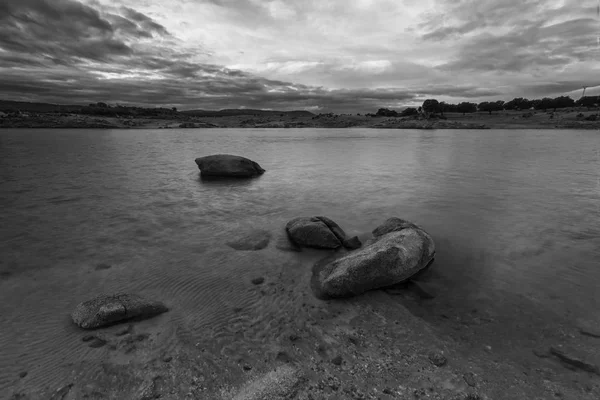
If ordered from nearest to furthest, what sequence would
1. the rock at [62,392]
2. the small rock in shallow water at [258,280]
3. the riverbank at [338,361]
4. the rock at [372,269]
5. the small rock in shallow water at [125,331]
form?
1. the rock at [62,392]
2. the riverbank at [338,361]
3. the small rock in shallow water at [125,331]
4. the rock at [372,269]
5. the small rock in shallow water at [258,280]

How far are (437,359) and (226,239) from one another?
26.0 ft

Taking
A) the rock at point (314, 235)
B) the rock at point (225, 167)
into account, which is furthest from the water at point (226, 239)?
the rock at point (225, 167)

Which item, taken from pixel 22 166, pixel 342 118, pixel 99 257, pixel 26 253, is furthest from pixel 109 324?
pixel 342 118

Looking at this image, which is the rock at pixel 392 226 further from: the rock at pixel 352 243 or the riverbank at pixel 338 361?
the riverbank at pixel 338 361

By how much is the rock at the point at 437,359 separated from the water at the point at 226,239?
2.04 m

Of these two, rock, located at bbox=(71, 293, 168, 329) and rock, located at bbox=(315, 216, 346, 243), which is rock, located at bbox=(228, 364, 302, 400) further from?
rock, located at bbox=(315, 216, 346, 243)

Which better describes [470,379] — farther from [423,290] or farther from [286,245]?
[286,245]

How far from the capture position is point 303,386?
16.5 feet

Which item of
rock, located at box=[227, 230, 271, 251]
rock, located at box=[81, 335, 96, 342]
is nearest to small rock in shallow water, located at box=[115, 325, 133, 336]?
rock, located at box=[81, 335, 96, 342]

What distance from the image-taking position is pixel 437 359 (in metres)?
5.58

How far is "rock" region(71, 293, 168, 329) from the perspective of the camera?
6.36 metres

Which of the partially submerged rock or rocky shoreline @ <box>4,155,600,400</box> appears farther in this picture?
the partially submerged rock

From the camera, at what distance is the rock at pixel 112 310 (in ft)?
20.9

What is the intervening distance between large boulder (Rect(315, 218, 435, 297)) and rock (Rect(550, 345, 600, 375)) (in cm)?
325
